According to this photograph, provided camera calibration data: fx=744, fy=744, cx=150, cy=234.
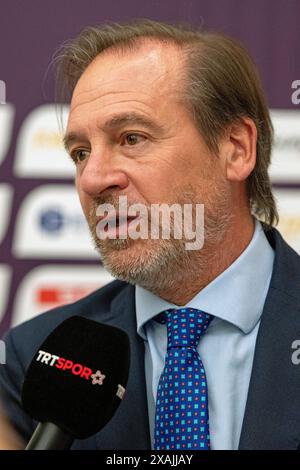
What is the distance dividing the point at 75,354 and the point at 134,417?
1.08 feet

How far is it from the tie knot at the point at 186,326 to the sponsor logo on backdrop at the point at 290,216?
2.61ft

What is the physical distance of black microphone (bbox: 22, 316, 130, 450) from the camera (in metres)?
0.81

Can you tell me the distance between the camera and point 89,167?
1.15m

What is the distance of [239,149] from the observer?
132 cm

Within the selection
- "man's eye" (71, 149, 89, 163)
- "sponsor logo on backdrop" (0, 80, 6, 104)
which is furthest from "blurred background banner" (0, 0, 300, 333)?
"man's eye" (71, 149, 89, 163)

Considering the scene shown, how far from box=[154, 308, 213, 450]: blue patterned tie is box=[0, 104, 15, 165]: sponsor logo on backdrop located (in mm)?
963

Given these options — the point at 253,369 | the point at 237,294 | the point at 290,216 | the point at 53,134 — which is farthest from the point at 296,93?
the point at 253,369

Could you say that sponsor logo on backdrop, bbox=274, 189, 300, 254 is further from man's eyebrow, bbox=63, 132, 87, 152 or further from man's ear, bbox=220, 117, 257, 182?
man's eyebrow, bbox=63, 132, 87, 152

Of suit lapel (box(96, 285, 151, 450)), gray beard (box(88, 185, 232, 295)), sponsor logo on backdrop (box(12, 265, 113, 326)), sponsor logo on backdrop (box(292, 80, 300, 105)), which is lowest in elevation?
suit lapel (box(96, 285, 151, 450))

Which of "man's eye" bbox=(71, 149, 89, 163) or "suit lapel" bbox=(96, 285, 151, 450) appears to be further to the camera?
"man's eye" bbox=(71, 149, 89, 163)

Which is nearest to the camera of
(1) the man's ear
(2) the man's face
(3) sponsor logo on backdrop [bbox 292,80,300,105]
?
(2) the man's face

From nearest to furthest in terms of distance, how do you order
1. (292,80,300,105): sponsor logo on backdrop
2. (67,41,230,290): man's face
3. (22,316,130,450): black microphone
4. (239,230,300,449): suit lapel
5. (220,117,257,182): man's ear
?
1. (22,316,130,450): black microphone
2. (239,230,300,449): suit lapel
3. (67,41,230,290): man's face
4. (220,117,257,182): man's ear
5. (292,80,300,105): sponsor logo on backdrop

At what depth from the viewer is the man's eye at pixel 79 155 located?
4.09 feet

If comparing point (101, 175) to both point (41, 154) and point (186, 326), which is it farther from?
point (41, 154)
